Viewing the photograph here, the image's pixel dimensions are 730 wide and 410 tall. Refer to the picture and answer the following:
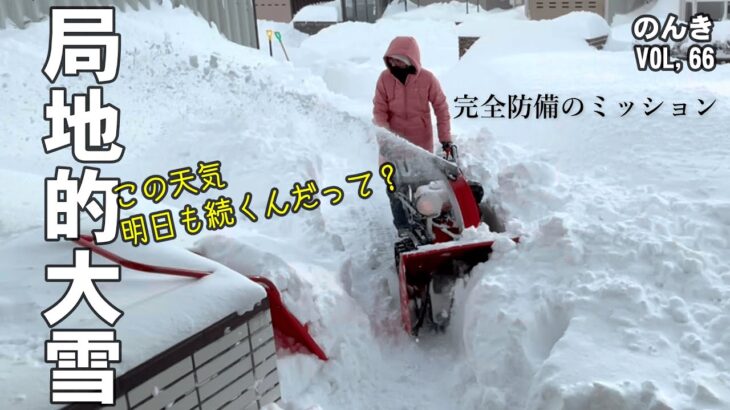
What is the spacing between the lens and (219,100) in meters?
8.34

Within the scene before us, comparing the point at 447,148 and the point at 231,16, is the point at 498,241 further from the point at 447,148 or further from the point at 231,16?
the point at 231,16

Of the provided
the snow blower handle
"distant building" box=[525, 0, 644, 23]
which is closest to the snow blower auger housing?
the snow blower handle

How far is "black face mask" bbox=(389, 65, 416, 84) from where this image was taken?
5429mm

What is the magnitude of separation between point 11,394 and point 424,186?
11.4 feet

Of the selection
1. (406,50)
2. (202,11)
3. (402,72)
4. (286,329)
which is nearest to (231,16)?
(202,11)

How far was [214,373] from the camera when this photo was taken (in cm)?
234

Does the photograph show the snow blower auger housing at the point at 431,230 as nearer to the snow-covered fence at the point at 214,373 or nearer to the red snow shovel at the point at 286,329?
the red snow shovel at the point at 286,329

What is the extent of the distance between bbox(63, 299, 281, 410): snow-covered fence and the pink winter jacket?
3.32 meters

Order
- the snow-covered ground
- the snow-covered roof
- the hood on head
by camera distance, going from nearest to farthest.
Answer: the snow-covered roof, the snow-covered ground, the hood on head

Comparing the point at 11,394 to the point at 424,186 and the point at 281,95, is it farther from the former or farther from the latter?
the point at 281,95

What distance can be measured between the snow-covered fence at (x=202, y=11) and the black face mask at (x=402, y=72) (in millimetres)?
5658

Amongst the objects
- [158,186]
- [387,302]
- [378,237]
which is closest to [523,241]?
[387,302]

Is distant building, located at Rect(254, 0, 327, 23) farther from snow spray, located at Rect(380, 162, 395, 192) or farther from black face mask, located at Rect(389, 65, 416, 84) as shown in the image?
snow spray, located at Rect(380, 162, 395, 192)

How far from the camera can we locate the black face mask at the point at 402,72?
5429mm
